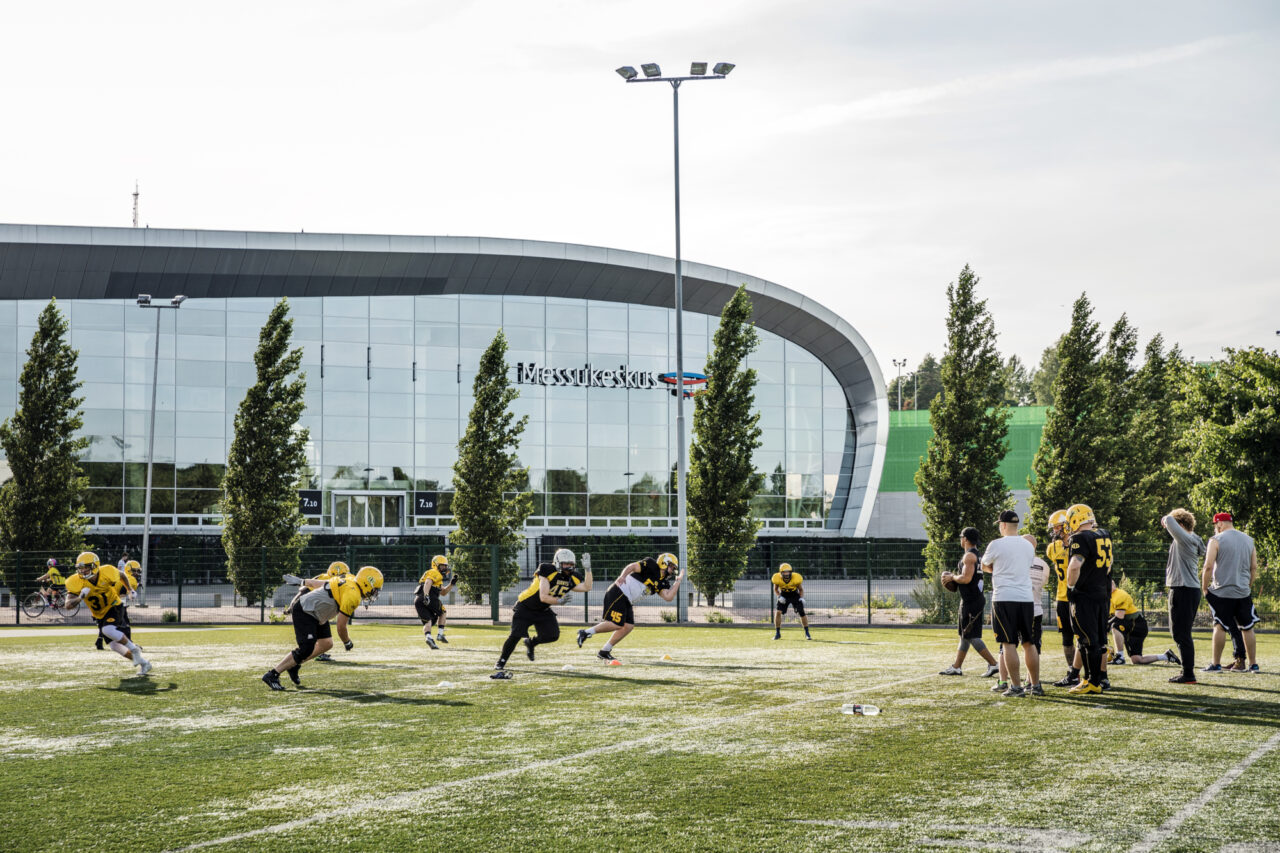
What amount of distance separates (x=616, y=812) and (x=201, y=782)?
2.79 meters

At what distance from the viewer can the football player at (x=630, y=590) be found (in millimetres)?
14867

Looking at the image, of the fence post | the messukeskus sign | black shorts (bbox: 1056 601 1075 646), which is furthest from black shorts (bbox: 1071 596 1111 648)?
the messukeskus sign

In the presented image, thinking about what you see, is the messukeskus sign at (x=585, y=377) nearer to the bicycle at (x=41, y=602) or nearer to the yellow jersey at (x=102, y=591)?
the bicycle at (x=41, y=602)

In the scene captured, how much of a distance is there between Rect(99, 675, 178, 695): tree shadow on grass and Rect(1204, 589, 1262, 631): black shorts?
11349 mm

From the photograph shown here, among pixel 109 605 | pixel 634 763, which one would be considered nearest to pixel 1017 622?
pixel 634 763

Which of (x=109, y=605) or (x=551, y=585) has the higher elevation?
(x=551, y=585)

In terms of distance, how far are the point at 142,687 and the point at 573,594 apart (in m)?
19.1

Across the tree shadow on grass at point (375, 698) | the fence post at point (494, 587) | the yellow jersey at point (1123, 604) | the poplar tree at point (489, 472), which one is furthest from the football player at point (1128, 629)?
the poplar tree at point (489, 472)

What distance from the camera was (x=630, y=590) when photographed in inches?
592

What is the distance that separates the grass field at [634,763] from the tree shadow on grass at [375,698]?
72 millimetres

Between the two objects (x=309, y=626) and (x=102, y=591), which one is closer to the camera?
(x=309, y=626)

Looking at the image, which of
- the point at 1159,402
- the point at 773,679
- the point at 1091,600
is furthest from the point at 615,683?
the point at 1159,402

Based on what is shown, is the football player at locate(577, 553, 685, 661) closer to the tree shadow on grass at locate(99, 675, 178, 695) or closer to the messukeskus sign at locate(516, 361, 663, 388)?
the tree shadow on grass at locate(99, 675, 178, 695)

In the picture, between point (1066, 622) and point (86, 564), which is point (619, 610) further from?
point (86, 564)
